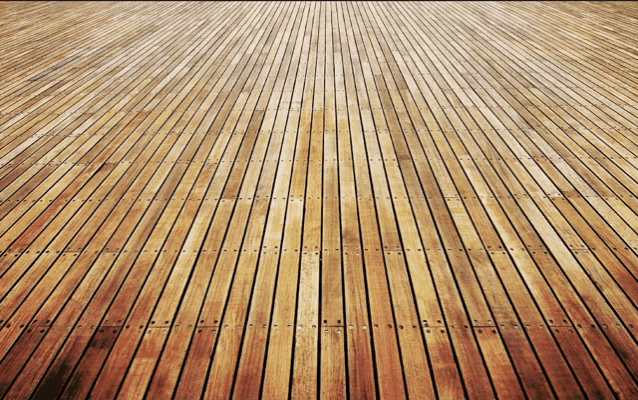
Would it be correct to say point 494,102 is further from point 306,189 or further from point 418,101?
point 306,189

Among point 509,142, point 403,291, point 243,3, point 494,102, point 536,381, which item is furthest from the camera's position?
point 243,3

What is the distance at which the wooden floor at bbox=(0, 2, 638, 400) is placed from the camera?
5.89ft

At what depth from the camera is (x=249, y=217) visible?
267cm

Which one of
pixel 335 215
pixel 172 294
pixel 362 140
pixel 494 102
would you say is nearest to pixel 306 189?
pixel 335 215

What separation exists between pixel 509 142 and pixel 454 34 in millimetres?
3789

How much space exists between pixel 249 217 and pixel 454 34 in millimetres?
5291

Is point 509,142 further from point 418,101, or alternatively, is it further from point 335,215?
point 335,215

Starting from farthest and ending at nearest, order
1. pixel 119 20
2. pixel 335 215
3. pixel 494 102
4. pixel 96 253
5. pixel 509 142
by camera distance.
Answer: pixel 119 20, pixel 494 102, pixel 509 142, pixel 335 215, pixel 96 253

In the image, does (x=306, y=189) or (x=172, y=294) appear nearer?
(x=172, y=294)

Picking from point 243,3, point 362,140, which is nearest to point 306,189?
point 362,140

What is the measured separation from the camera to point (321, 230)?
255 centimetres

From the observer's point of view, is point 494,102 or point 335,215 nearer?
point 335,215

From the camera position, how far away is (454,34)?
6.65 meters

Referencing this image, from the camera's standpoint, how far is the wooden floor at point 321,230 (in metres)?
1.80
